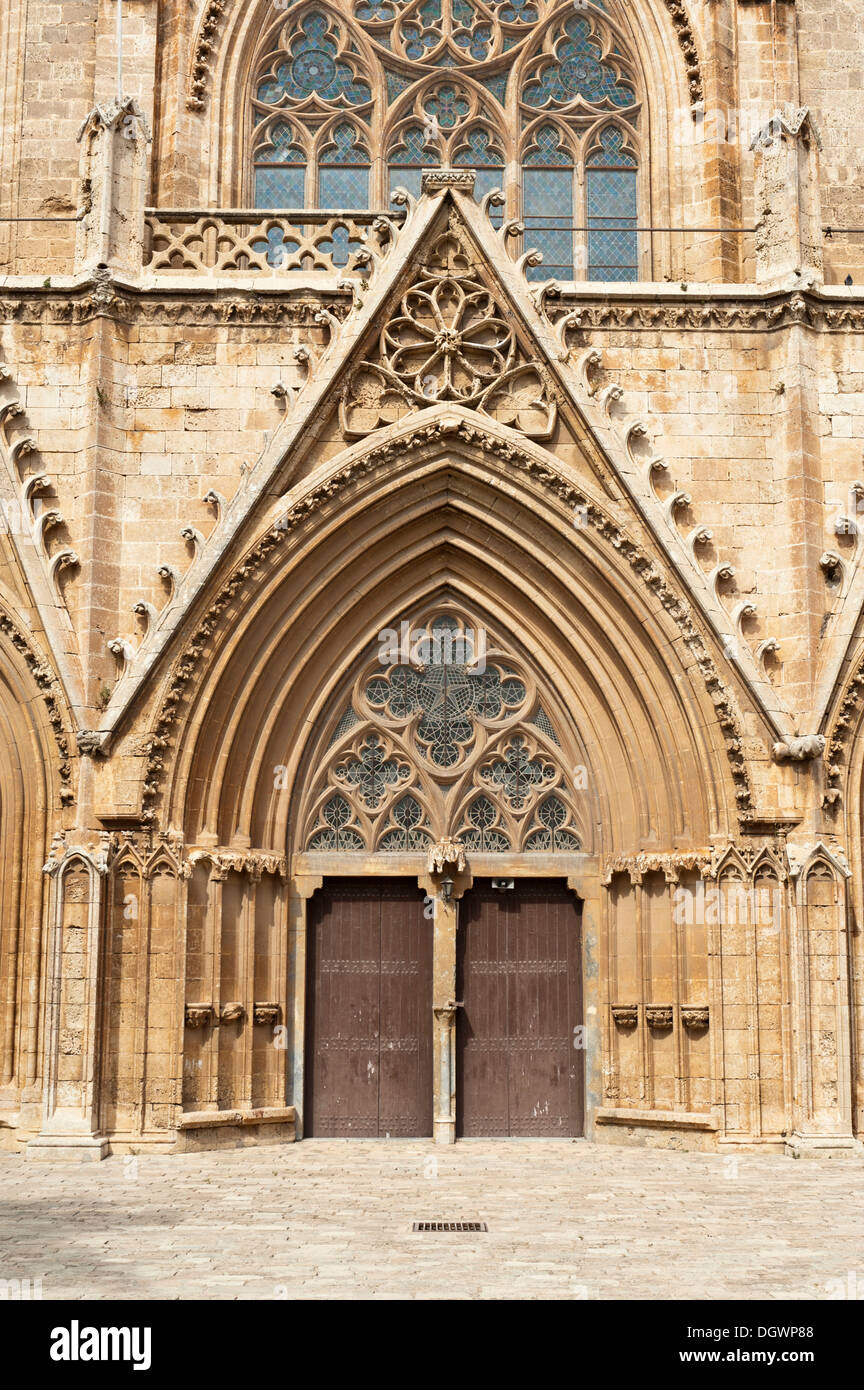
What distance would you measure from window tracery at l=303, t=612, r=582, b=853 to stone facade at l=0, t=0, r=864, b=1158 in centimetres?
9

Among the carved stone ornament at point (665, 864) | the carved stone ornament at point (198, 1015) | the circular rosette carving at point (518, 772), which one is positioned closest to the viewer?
the carved stone ornament at point (198, 1015)

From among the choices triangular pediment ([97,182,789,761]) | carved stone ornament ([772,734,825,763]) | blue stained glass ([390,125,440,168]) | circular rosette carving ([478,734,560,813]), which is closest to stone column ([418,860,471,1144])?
circular rosette carving ([478,734,560,813])

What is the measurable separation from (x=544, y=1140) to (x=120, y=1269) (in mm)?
6514

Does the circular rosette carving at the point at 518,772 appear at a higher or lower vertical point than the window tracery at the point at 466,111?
lower

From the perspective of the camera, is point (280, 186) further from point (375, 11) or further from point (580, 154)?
point (580, 154)

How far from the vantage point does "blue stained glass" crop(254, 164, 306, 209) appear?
16.5m

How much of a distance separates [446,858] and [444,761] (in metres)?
0.96

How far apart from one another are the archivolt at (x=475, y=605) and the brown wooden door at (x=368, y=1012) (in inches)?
40.4

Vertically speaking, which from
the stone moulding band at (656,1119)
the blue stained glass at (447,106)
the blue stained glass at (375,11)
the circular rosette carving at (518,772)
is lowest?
the stone moulding band at (656,1119)

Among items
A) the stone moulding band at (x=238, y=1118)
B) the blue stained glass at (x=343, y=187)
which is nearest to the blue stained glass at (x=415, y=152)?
the blue stained glass at (x=343, y=187)

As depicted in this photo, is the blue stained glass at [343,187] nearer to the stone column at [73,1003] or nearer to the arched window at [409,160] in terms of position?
the arched window at [409,160]

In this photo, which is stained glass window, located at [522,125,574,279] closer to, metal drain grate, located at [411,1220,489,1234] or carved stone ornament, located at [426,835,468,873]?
carved stone ornament, located at [426,835,468,873]

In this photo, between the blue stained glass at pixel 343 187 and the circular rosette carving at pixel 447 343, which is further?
the blue stained glass at pixel 343 187

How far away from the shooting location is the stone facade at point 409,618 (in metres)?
13.4
